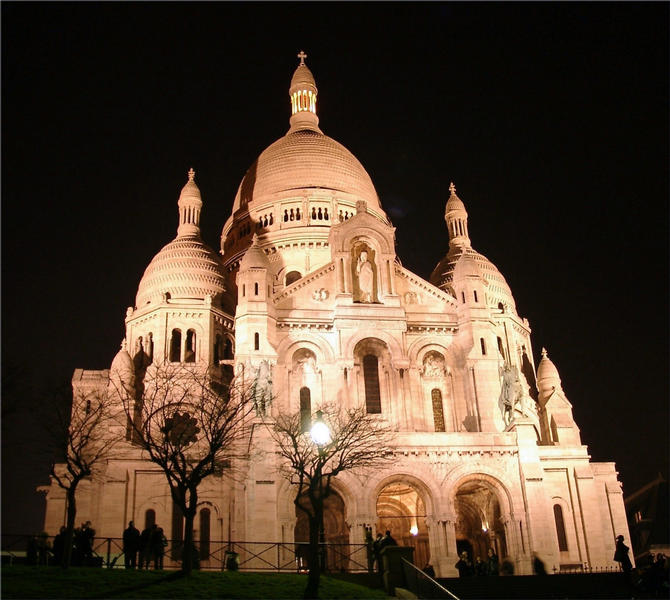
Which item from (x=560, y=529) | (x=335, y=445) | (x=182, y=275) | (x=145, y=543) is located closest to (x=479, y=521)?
(x=560, y=529)

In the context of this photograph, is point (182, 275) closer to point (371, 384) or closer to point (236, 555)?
point (371, 384)

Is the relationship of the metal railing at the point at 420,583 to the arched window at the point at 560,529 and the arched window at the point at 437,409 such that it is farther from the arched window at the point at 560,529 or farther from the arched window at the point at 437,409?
the arched window at the point at 437,409

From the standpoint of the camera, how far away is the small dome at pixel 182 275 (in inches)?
2494

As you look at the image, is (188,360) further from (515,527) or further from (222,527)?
(515,527)

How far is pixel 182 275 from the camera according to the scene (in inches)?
2511

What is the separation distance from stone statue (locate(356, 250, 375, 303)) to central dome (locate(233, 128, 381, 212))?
60.8 feet

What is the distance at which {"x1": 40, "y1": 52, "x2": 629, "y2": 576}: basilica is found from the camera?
48.2 meters

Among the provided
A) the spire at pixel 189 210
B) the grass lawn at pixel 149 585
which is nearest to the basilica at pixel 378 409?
the spire at pixel 189 210

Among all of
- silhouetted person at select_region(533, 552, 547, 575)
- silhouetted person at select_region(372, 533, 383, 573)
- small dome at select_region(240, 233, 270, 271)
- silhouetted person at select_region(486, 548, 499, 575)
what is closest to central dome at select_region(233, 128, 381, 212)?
small dome at select_region(240, 233, 270, 271)

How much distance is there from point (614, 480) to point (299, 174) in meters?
Answer: 36.2

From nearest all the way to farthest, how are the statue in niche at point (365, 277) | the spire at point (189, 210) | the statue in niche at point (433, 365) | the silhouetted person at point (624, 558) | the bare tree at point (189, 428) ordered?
the bare tree at point (189, 428), the silhouetted person at point (624, 558), the statue in niche at point (365, 277), the statue in niche at point (433, 365), the spire at point (189, 210)

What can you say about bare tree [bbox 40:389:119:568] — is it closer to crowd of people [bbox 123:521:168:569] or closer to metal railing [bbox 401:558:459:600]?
crowd of people [bbox 123:521:168:569]

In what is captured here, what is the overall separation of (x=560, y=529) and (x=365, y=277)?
794 inches

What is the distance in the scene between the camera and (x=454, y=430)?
5506 centimetres
